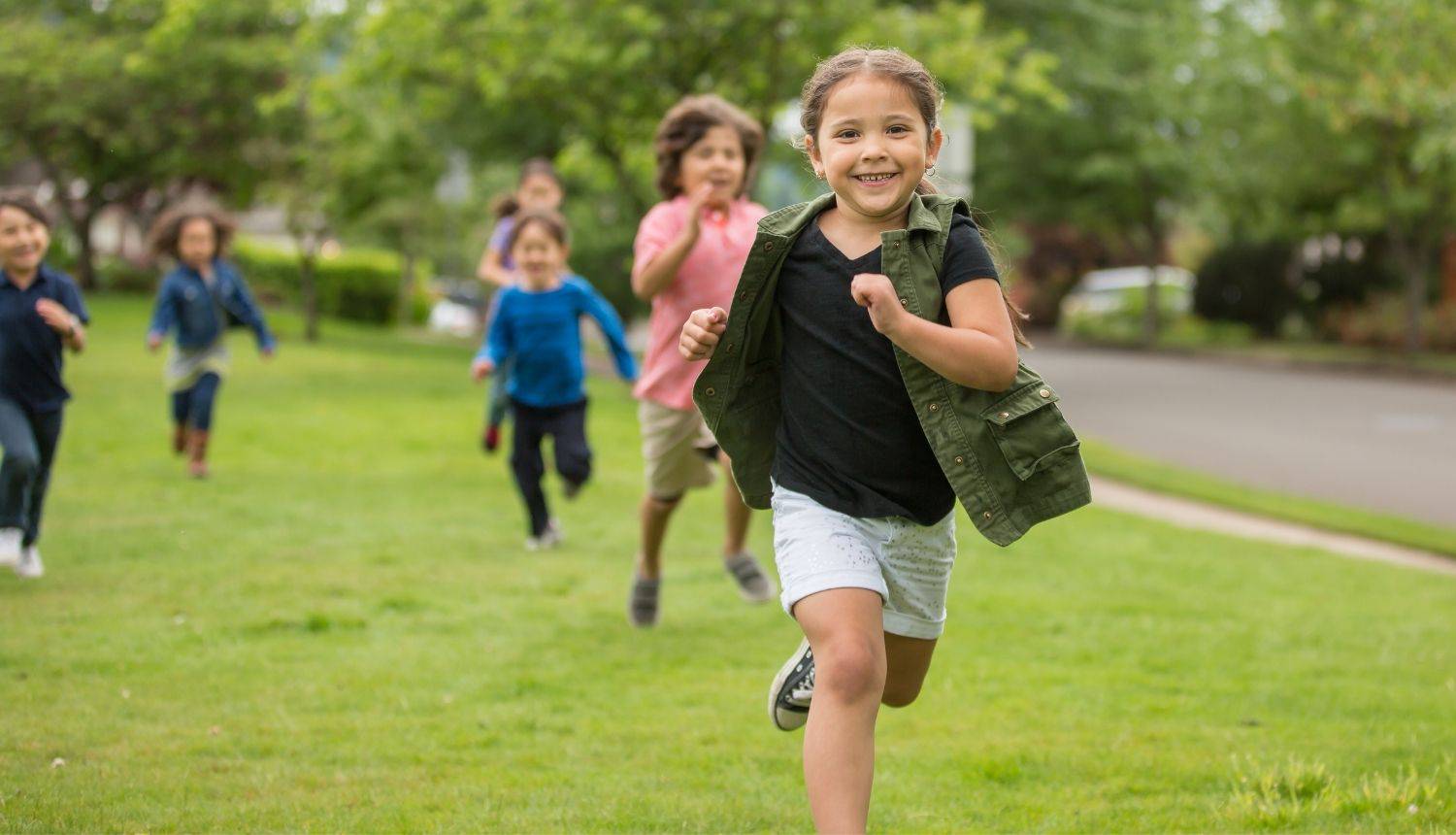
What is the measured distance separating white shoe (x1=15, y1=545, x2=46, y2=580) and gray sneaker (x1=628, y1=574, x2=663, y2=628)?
2.88 metres

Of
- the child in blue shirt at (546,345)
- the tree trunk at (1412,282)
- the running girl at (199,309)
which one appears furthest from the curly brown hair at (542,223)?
the tree trunk at (1412,282)

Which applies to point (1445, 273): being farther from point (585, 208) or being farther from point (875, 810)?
point (875, 810)

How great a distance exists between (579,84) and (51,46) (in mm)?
21783

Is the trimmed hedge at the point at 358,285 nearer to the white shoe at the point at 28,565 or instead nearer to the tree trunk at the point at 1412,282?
the tree trunk at the point at 1412,282

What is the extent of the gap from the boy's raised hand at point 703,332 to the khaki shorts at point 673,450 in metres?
2.59

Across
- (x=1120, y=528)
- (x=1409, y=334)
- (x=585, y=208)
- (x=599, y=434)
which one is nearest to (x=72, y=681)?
(x=1120, y=528)

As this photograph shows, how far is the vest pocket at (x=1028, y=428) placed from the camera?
11.7 ft

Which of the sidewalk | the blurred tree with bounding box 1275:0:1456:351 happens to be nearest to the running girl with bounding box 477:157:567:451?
the sidewalk

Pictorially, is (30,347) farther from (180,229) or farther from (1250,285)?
(1250,285)

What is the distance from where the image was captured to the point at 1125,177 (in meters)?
31.0

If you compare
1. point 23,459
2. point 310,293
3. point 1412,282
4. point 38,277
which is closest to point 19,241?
point 38,277

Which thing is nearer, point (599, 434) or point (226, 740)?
point (226, 740)

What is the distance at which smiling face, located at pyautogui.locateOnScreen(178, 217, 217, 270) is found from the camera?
35.9 feet

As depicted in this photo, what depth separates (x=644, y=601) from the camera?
265 inches
